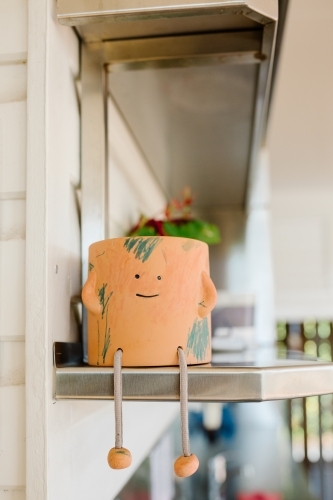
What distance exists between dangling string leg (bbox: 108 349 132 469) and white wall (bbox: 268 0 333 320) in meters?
1.02

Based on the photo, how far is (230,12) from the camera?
567 millimetres

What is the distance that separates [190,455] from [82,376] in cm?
12

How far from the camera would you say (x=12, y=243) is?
0.53 m

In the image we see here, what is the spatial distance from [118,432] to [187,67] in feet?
1.61

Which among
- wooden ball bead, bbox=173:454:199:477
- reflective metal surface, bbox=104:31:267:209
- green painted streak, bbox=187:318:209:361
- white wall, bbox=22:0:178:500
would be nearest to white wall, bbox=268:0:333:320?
reflective metal surface, bbox=104:31:267:209

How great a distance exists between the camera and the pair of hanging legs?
46cm

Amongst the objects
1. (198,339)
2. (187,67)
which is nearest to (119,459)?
(198,339)

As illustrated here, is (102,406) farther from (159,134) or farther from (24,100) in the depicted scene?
(159,134)

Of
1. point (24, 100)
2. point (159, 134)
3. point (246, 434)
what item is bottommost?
point (246, 434)

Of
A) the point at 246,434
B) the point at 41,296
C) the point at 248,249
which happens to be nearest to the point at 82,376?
the point at 41,296

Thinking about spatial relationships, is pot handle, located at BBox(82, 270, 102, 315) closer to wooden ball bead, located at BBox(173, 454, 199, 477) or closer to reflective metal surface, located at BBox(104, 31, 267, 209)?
wooden ball bead, located at BBox(173, 454, 199, 477)

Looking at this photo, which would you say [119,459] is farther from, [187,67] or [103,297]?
[187,67]

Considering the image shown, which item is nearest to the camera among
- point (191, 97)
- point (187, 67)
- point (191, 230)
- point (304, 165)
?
point (187, 67)

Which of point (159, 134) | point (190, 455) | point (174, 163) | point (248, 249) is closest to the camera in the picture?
point (190, 455)
